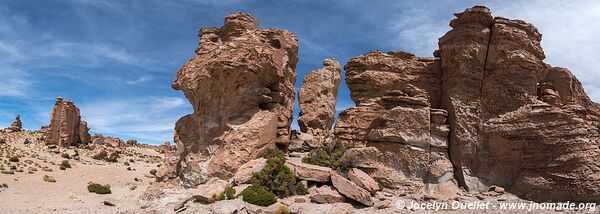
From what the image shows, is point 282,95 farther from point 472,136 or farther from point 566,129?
point 566,129

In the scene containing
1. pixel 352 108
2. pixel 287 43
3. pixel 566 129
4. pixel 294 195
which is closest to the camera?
pixel 566 129

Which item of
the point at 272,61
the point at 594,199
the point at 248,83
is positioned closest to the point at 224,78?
the point at 248,83

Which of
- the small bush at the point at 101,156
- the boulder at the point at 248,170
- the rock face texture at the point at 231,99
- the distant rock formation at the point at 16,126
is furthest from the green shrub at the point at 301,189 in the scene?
the distant rock formation at the point at 16,126

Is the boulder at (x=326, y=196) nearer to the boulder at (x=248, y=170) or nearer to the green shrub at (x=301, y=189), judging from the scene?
the green shrub at (x=301, y=189)

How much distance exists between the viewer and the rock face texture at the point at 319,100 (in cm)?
3145

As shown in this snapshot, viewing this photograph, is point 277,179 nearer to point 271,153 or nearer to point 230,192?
point 230,192

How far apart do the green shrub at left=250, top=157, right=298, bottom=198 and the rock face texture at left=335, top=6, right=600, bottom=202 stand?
4303 mm

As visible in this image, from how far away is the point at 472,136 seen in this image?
19.9 metres

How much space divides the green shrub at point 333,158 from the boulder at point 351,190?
2.02 meters

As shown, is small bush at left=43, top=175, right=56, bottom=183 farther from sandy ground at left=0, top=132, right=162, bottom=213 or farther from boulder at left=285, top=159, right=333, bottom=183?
boulder at left=285, top=159, right=333, bottom=183

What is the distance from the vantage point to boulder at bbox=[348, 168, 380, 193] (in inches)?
715

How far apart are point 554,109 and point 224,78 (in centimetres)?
1662

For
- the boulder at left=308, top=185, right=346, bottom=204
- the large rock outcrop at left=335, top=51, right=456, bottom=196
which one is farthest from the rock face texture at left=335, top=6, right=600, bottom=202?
the boulder at left=308, top=185, right=346, bottom=204

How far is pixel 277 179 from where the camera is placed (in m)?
18.7
